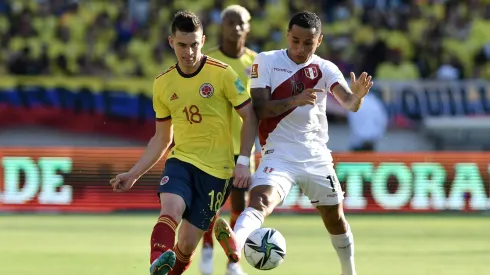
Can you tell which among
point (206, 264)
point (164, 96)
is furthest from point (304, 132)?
point (206, 264)

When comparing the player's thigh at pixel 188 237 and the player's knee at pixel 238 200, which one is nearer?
the player's thigh at pixel 188 237

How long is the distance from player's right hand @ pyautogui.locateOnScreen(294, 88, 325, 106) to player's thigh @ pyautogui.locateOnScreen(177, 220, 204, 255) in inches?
49.1

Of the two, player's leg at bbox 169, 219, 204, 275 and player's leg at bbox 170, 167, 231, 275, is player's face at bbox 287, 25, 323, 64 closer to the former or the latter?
player's leg at bbox 170, 167, 231, 275

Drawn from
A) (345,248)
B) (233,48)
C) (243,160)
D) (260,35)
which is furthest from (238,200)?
(260,35)

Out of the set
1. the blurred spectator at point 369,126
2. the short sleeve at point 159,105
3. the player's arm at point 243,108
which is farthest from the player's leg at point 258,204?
the blurred spectator at point 369,126

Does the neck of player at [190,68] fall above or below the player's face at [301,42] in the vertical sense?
below

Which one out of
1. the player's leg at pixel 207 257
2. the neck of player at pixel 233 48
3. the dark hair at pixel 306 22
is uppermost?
the dark hair at pixel 306 22

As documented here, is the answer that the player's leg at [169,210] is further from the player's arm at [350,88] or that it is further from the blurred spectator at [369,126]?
the blurred spectator at [369,126]

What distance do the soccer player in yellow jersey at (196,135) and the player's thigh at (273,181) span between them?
21 cm

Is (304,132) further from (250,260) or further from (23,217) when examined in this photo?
(23,217)

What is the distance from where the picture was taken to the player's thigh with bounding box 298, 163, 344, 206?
812 cm

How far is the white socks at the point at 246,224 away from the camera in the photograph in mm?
7457

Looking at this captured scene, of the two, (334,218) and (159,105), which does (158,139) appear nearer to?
(159,105)

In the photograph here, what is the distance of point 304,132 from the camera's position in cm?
816
